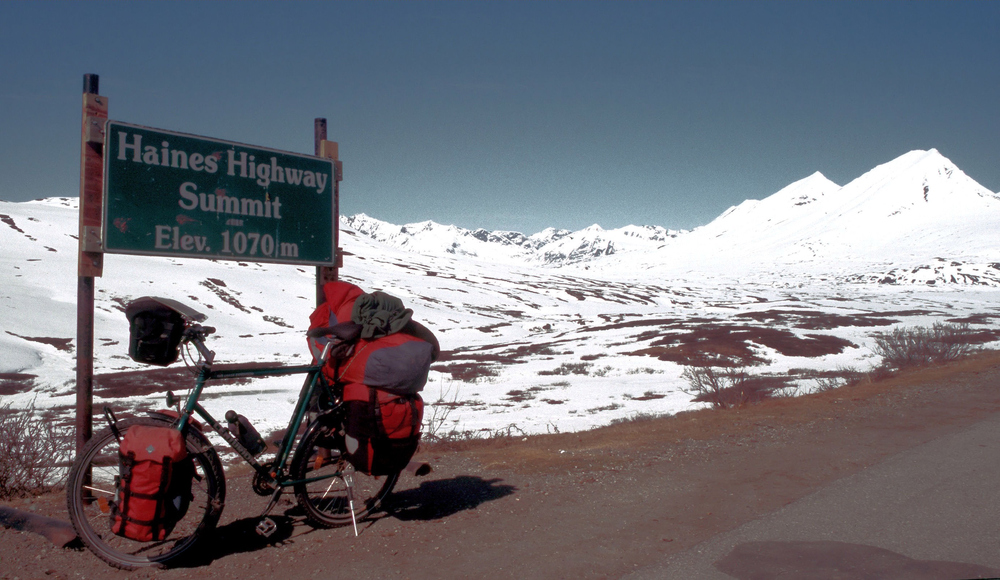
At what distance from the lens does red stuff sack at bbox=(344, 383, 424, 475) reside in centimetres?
457

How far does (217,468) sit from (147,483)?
1.50 ft

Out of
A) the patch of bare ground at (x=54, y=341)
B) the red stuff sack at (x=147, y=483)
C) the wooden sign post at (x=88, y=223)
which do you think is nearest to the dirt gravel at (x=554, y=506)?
the red stuff sack at (x=147, y=483)

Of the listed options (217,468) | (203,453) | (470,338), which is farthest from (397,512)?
(470,338)

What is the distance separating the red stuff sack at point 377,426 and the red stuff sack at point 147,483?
102cm

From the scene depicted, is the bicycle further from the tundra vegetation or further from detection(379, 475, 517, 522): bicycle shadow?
the tundra vegetation

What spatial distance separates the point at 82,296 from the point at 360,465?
269 centimetres

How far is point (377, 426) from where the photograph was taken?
15.0 ft

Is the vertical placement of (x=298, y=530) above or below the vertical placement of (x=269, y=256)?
below

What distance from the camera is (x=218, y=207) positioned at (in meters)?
5.98

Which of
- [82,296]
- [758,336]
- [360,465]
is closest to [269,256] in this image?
[82,296]

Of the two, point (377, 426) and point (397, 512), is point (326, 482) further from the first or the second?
point (377, 426)

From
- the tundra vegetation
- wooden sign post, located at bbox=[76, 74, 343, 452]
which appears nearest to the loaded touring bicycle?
wooden sign post, located at bbox=[76, 74, 343, 452]

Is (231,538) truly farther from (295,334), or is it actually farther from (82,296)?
(295,334)

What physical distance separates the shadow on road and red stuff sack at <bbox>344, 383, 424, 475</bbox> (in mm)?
2073
